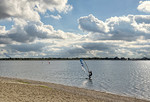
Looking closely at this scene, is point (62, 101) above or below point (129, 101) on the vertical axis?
above

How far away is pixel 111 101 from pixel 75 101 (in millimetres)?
6538

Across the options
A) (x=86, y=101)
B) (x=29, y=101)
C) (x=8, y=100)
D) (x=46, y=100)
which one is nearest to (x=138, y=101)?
(x=86, y=101)

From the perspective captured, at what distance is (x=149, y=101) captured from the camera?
25.0 m

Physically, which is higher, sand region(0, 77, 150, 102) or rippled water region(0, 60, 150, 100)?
sand region(0, 77, 150, 102)

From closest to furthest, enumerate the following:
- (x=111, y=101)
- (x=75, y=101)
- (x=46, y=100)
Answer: (x=46, y=100), (x=75, y=101), (x=111, y=101)

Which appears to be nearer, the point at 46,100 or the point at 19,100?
the point at 19,100

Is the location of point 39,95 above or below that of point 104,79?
above

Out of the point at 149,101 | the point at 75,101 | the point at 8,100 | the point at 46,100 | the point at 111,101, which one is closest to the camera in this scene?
the point at 8,100

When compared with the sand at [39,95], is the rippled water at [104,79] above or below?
below

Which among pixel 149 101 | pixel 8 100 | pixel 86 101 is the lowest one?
pixel 149 101

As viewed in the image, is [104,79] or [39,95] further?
[104,79]

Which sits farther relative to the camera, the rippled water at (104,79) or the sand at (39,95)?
the rippled water at (104,79)

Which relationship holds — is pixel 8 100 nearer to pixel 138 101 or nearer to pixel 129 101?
pixel 129 101

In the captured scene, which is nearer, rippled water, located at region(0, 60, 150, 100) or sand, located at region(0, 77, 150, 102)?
sand, located at region(0, 77, 150, 102)
